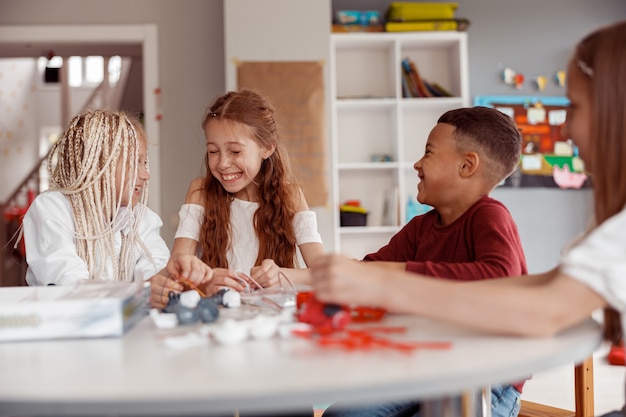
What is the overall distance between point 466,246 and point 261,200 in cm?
78

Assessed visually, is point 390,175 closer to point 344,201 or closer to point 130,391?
point 344,201

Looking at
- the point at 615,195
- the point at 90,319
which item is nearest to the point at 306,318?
the point at 90,319

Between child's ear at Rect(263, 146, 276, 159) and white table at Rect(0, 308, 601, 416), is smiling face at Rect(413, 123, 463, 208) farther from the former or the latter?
white table at Rect(0, 308, 601, 416)

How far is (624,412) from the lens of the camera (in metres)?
0.99

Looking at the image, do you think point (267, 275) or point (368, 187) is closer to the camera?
point (267, 275)

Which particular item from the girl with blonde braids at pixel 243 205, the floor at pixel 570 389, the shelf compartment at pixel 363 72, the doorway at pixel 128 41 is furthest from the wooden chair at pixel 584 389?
the doorway at pixel 128 41

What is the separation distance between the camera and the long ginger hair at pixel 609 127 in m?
0.96

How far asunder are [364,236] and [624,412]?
10.6 feet

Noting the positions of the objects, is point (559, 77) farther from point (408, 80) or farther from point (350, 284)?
point (350, 284)

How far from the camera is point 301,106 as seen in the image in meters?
3.87

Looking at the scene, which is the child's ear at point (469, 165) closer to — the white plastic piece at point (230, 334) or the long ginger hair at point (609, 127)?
the long ginger hair at point (609, 127)

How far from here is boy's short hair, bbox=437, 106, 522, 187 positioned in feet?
5.47

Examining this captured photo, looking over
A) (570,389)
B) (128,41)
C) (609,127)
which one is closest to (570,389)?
(570,389)

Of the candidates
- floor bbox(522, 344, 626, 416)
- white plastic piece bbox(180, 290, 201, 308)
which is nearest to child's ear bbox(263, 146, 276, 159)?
white plastic piece bbox(180, 290, 201, 308)
